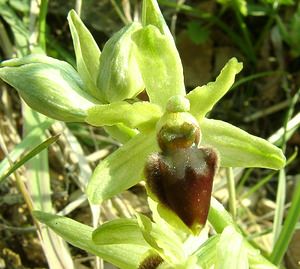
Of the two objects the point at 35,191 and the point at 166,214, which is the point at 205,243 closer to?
the point at 166,214

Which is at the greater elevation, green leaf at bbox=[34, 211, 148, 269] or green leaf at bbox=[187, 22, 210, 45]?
green leaf at bbox=[34, 211, 148, 269]

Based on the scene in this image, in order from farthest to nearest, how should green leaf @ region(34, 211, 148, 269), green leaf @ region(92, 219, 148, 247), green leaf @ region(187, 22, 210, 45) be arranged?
green leaf @ region(187, 22, 210, 45) < green leaf @ region(34, 211, 148, 269) < green leaf @ region(92, 219, 148, 247)

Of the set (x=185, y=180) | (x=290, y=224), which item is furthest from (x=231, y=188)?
(x=185, y=180)

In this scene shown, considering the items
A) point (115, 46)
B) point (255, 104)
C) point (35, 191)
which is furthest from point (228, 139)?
point (255, 104)

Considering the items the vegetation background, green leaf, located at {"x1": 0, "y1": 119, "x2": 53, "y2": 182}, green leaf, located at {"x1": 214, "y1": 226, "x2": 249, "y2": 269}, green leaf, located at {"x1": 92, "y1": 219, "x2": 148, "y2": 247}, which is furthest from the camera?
the vegetation background

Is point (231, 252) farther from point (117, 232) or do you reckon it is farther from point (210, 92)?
point (210, 92)

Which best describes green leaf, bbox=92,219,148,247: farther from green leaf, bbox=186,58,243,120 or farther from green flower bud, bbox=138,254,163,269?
green leaf, bbox=186,58,243,120

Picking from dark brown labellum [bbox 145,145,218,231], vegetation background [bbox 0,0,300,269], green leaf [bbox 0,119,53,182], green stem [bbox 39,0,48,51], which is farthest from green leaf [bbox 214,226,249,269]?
green stem [bbox 39,0,48,51]

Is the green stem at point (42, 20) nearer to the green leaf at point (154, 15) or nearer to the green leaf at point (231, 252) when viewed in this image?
the green leaf at point (154, 15)
